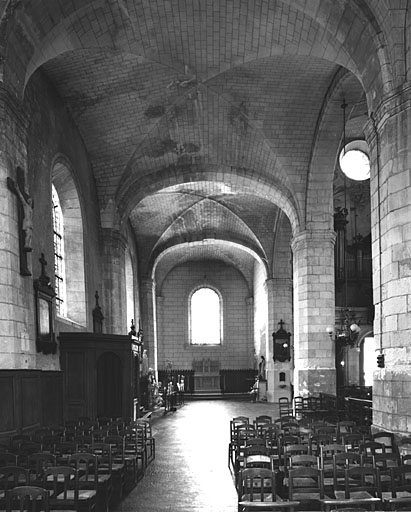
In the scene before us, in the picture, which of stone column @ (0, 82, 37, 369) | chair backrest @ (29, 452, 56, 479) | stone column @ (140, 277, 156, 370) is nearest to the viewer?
chair backrest @ (29, 452, 56, 479)

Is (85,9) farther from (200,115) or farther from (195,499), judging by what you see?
(195,499)

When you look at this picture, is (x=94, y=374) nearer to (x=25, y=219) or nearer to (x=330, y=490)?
(x=25, y=219)

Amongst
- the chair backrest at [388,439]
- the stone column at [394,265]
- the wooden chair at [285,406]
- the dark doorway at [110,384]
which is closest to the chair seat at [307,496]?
the chair backrest at [388,439]

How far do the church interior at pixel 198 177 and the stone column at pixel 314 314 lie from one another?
0.07 metres

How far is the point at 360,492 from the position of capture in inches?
279

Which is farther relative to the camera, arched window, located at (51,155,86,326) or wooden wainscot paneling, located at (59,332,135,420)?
arched window, located at (51,155,86,326)

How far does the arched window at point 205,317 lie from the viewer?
3716cm

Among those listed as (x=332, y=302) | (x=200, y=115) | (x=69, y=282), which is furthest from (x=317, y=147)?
(x=69, y=282)

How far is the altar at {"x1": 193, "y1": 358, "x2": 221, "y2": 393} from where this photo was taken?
35.2m

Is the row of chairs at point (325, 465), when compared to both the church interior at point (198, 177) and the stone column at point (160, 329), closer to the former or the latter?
the church interior at point (198, 177)

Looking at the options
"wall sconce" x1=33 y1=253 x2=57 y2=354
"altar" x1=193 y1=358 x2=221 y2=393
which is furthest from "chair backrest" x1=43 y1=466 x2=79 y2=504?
"altar" x1=193 y1=358 x2=221 y2=393

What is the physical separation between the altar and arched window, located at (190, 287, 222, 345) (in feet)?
5.04

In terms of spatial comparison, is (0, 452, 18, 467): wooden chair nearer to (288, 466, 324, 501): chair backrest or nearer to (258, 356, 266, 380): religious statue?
(288, 466, 324, 501): chair backrest

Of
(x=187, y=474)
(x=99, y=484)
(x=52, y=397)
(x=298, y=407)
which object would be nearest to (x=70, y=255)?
(x=52, y=397)
